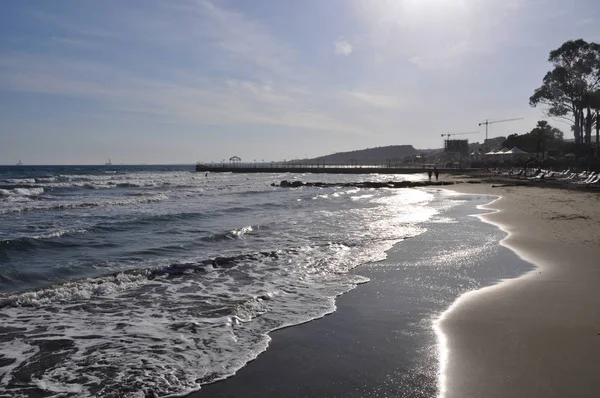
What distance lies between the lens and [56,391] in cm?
425

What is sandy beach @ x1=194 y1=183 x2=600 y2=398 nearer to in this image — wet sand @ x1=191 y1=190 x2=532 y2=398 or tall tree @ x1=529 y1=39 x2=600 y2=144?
wet sand @ x1=191 y1=190 x2=532 y2=398

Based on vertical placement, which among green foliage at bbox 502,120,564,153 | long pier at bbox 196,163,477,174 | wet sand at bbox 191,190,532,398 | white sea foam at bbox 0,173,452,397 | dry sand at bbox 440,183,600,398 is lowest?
white sea foam at bbox 0,173,452,397

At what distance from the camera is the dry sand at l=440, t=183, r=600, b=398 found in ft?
13.2

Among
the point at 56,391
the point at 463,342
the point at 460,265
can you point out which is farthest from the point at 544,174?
the point at 56,391

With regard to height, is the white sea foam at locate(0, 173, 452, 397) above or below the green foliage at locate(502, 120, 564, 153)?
below

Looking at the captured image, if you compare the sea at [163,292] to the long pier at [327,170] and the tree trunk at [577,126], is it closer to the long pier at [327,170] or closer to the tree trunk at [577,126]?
the tree trunk at [577,126]

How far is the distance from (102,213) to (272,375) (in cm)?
1955

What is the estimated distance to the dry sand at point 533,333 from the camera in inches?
158

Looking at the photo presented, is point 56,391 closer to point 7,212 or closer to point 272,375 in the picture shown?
point 272,375

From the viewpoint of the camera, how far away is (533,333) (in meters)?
5.29

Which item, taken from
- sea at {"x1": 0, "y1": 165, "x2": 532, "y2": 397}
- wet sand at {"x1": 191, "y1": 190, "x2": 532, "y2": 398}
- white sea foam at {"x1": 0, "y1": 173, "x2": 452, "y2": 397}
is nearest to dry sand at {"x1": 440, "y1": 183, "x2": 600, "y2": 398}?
wet sand at {"x1": 191, "y1": 190, "x2": 532, "y2": 398}

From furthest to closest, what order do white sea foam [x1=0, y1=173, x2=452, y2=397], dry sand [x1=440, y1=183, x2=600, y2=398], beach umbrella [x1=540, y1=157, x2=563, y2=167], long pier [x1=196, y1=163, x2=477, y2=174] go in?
1. long pier [x1=196, y1=163, x2=477, y2=174]
2. beach umbrella [x1=540, y1=157, x2=563, y2=167]
3. white sea foam [x1=0, y1=173, x2=452, y2=397]
4. dry sand [x1=440, y1=183, x2=600, y2=398]

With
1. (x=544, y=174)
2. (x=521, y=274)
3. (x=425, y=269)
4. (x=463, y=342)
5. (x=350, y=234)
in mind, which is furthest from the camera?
(x=544, y=174)

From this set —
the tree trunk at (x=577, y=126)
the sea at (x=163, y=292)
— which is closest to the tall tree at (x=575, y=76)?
the tree trunk at (x=577, y=126)
